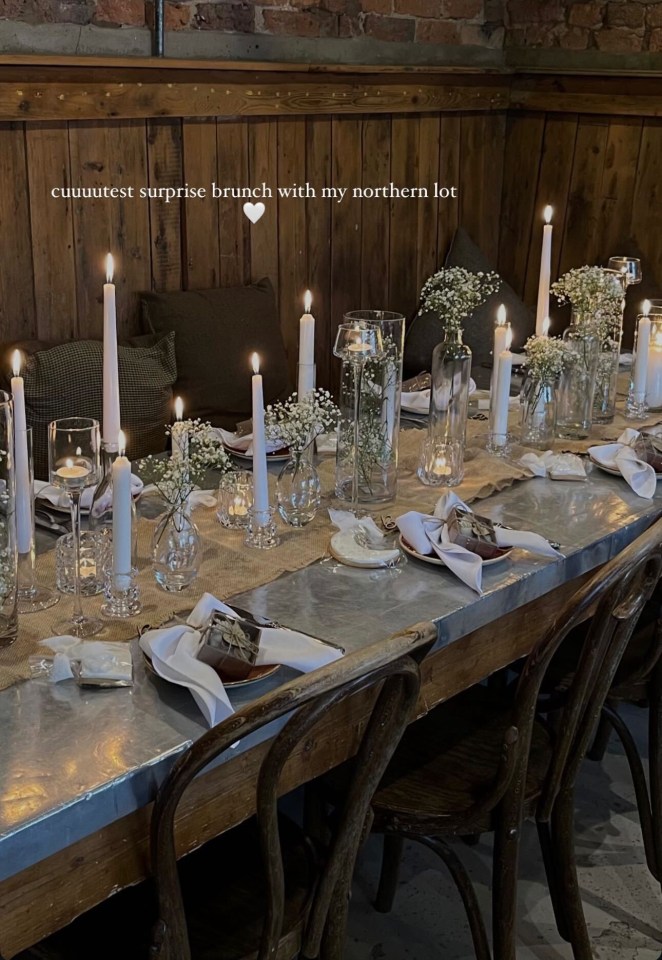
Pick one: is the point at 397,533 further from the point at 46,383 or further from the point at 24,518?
the point at 46,383

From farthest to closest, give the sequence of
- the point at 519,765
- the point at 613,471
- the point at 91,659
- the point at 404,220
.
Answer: the point at 404,220
the point at 613,471
the point at 519,765
the point at 91,659

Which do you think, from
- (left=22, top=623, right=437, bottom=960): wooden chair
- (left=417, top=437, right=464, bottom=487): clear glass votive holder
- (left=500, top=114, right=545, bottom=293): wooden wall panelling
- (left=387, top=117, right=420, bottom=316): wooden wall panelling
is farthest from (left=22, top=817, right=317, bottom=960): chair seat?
(left=500, top=114, right=545, bottom=293): wooden wall panelling

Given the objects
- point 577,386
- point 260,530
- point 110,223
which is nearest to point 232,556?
point 260,530

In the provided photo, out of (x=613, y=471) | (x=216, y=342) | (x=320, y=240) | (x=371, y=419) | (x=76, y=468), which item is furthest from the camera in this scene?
(x=320, y=240)

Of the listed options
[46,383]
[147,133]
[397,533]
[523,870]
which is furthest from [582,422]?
[147,133]

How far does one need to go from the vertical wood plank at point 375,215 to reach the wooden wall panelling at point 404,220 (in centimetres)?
3

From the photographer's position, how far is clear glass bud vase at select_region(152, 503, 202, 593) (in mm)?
1830

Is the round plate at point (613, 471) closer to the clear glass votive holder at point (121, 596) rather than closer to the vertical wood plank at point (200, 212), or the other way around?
the clear glass votive holder at point (121, 596)

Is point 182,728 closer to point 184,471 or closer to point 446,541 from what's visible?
point 184,471

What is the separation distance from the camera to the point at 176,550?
1.83m

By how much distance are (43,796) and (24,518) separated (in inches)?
24.0

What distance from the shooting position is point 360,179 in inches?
159

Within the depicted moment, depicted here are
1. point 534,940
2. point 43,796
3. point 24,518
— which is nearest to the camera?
point 43,796

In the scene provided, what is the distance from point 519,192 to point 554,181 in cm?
16
